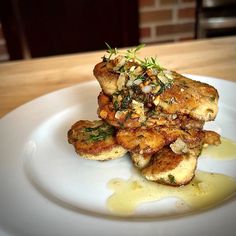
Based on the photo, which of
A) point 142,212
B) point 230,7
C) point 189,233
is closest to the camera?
point 189,233

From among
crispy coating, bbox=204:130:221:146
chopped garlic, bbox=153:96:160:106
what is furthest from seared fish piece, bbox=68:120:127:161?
crispy coating, bbox=204:130:221:146

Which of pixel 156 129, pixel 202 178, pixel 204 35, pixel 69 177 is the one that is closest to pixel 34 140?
pixel 69 177

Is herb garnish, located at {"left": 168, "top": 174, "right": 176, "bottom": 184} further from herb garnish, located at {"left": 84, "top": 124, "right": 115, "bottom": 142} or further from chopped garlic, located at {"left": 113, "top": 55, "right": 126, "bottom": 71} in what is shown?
chopped garlic, located at {"left": 113, "top": 55, "right": 126, "bottom": 71}

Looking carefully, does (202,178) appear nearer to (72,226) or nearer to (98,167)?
(98,167)

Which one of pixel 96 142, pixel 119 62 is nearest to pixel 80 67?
pixel 119 62

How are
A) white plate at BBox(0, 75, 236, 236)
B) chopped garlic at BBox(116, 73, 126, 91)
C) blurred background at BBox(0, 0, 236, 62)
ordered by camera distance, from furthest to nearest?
1. blurred background at BBox(0, 0, 236, 62)
2. chopped garlic at BBox(116, 73, 126, 91)
3. white plate at BBox(0, 75, 236, 236)

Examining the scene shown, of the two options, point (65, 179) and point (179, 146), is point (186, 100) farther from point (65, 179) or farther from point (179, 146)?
point (65, 179)
